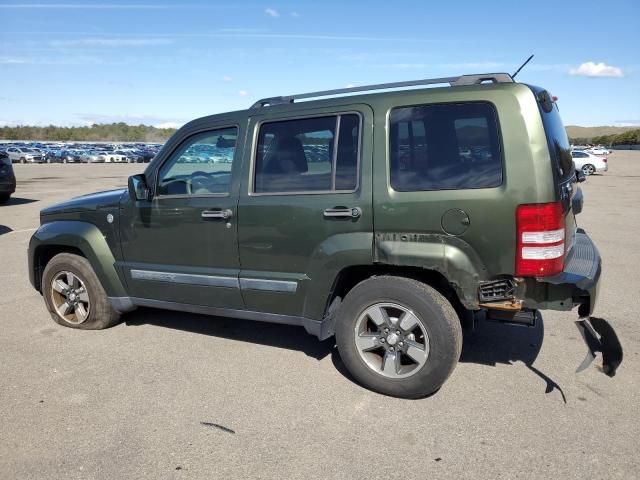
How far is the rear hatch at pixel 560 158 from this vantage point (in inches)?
127

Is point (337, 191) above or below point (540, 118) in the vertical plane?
below

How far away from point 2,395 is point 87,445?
106cm

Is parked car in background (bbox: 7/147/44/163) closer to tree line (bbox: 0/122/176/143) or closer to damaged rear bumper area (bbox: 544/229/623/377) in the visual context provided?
damaged rear bumper area (bbox: 544/229/623/377)

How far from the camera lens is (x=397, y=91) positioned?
3.60 m

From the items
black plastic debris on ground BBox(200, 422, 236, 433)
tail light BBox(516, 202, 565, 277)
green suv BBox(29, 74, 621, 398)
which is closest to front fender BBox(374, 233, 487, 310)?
green suv BBox(29, 74, 621, 398)

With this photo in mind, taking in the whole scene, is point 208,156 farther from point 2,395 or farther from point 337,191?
point 2,395

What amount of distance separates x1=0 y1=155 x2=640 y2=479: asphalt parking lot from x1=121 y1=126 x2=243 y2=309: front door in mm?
570

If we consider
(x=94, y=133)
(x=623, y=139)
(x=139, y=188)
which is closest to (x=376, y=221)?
(x=139, y=188)

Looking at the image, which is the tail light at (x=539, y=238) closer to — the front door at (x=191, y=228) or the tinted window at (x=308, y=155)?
the tinted window at (x=308, y=155)

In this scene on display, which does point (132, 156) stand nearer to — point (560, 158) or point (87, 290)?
point (87, 290)

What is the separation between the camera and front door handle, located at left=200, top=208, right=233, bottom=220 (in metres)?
4.02

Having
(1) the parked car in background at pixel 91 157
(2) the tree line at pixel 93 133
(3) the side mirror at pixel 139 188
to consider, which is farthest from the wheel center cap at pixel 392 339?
(2) the tree line at pixel 93 133

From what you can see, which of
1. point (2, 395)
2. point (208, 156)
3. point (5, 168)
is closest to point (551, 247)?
point (208, 156)

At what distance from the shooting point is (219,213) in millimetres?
4051
